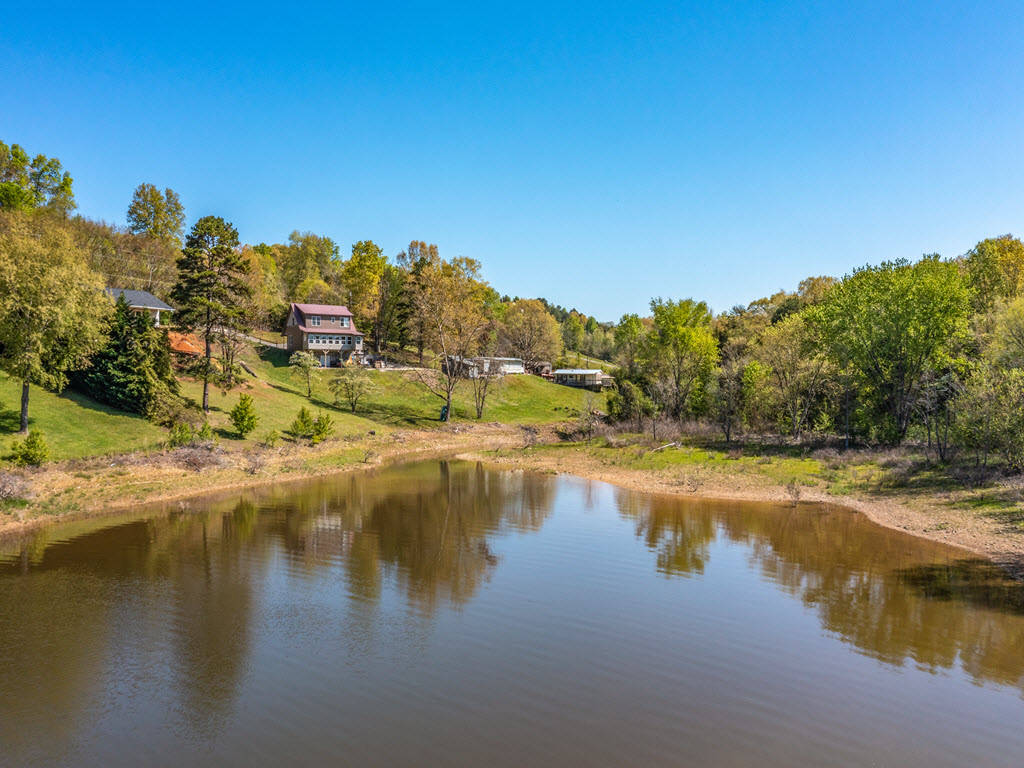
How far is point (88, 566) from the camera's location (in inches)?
813

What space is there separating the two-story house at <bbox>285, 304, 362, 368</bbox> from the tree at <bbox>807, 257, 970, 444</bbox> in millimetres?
56858

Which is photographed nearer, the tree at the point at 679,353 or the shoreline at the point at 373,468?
the shoreline at the point at 373,468

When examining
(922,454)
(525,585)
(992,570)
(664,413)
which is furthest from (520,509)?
(664,413)

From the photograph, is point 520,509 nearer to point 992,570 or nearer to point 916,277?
point 992,570

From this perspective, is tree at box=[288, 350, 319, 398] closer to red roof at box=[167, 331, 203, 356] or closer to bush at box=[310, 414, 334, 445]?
red roof at box=[167, 331, 203, 356]

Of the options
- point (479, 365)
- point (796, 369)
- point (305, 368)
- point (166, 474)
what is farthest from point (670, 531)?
point (305, 368)

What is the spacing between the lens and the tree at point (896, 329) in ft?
142

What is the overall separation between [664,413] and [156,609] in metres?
50.6

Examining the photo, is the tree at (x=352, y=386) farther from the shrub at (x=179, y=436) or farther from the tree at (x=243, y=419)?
the shrub at (x=179, y=436)

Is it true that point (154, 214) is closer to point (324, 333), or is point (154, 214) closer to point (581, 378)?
point (324, 333)

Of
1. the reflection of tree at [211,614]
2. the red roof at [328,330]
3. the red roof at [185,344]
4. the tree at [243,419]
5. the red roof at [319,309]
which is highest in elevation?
the red roof at [319,309]

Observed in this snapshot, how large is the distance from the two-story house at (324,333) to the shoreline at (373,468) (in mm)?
27825

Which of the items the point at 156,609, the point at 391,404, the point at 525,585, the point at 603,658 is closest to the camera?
the point at 603,658

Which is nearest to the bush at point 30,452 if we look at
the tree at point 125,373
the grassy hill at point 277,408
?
the grassy hill at point 277,408
